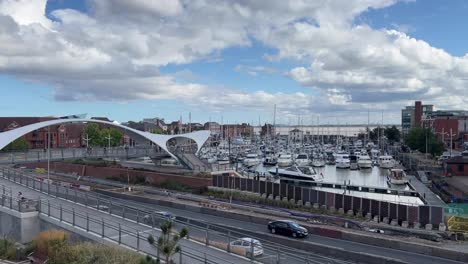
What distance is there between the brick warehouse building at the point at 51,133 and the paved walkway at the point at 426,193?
64.7 metres

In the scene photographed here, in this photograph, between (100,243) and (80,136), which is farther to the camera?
(80,136)

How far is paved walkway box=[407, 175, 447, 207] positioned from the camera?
140 ft

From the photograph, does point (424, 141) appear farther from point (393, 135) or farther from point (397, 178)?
point (393, 135)

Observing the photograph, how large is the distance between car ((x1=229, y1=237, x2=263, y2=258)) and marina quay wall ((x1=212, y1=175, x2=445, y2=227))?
596 inches

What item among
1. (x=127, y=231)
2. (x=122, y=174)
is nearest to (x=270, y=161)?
(x=122, y=174)

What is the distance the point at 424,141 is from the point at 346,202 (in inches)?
2015

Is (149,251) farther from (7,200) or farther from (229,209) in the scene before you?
(229,209)

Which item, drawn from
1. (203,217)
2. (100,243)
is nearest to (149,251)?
(100,243)

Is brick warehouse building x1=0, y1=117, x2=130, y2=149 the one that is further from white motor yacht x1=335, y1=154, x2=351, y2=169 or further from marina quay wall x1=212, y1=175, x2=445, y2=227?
marina quay wall x1=212, y1=175, x2=445, y2=227

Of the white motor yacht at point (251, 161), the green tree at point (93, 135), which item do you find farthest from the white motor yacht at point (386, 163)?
the green tree at point (93, 135)

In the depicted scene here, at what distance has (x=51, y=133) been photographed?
90.9 metres

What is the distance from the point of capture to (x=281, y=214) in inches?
1298

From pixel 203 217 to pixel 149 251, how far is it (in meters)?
15.6

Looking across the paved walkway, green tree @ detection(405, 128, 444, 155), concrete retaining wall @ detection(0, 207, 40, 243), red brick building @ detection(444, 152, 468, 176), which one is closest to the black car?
concrete retaining wall @ detection(0, 207, 40, 243)
